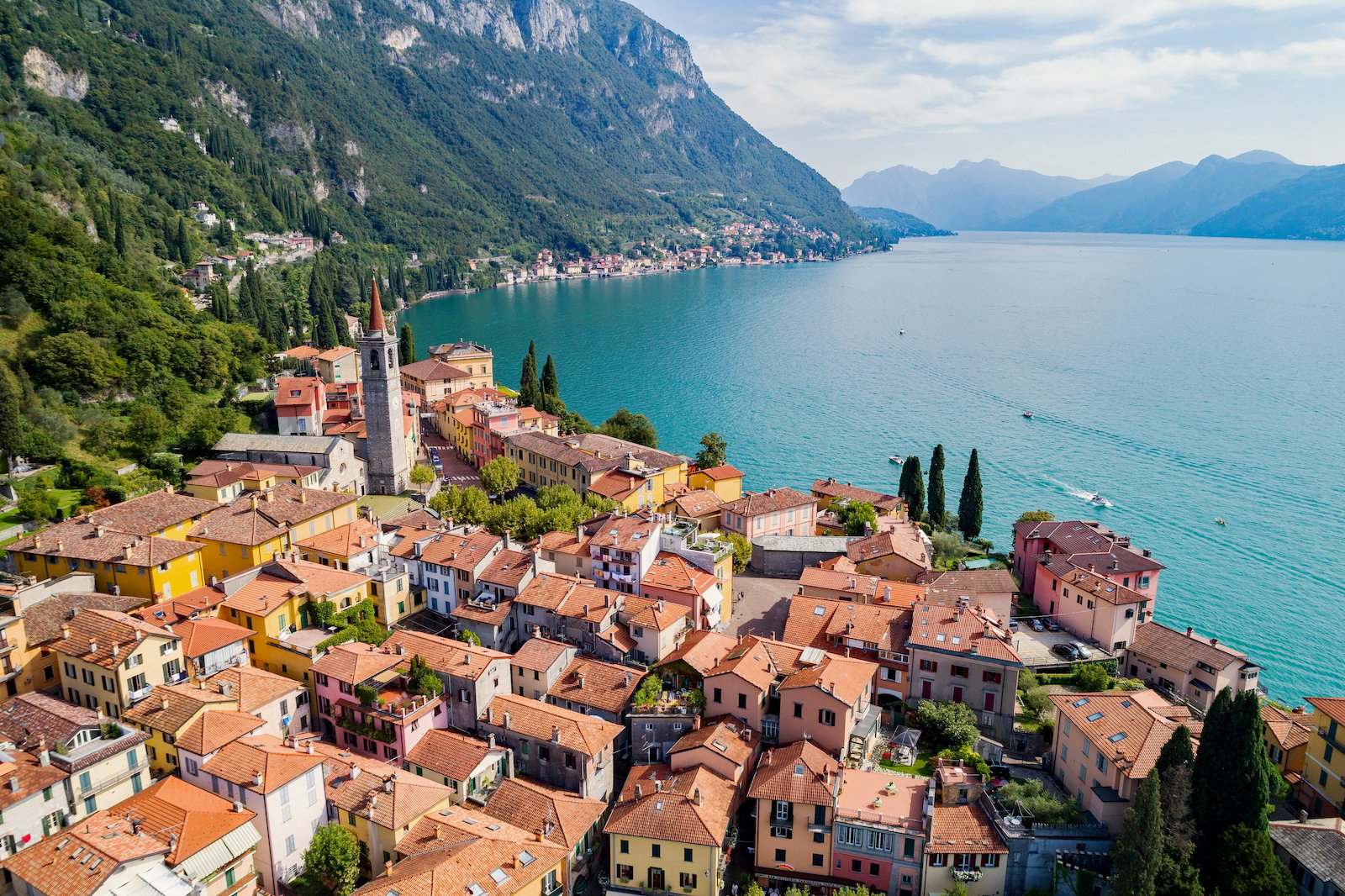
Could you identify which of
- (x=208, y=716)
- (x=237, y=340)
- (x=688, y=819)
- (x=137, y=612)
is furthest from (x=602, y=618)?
(x=237, y=340)

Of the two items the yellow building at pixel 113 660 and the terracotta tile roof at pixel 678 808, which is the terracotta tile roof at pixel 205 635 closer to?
the yellow building at pixel 113 660

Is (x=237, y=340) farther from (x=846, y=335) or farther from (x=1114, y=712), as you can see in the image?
(x=846, y=335)

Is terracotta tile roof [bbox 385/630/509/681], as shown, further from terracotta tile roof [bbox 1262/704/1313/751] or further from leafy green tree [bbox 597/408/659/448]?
leafy green tree [bbox 597/408/659/448]

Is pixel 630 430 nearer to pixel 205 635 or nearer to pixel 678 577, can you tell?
pixel 678 577

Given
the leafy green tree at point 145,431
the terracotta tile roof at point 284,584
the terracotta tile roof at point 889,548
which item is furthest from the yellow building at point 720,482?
the leafy green tree at point 145,431

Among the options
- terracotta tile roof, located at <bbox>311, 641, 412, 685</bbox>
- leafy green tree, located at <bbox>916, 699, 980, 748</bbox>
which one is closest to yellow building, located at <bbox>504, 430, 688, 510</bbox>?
terracotta tile roof, located at <bbox>311, 641, 412, 685</bbox>

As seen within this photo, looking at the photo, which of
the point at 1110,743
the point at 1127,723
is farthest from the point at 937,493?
the point at 1110,743
